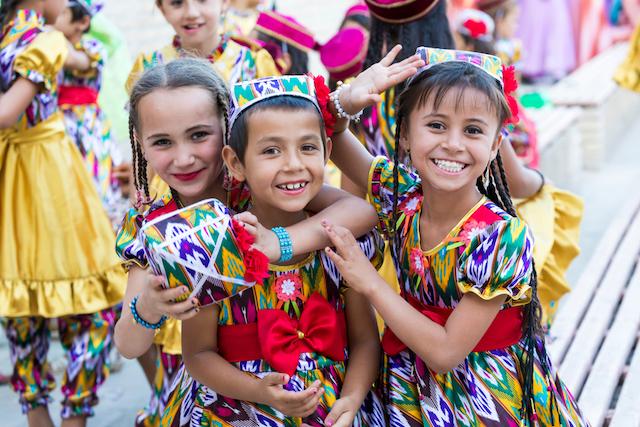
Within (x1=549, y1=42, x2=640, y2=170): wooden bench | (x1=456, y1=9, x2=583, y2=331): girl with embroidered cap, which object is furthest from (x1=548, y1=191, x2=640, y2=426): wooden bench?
(x1=549, y1=42, x2=640, y2=170): wooden bench

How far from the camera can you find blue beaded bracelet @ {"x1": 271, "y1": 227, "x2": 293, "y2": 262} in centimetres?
189

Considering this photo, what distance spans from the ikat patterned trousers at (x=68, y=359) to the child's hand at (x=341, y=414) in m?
1.73

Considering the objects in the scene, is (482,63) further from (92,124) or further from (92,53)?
(92,124)

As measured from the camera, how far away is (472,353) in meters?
2.04

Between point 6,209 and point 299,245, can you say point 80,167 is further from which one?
point 299,245

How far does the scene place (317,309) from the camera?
6.54 ft

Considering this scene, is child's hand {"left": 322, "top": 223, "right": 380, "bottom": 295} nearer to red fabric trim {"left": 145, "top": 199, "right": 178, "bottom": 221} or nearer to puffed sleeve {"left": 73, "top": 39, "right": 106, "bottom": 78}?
red fabric trim {"left": 145, "top": 199, "right": 178, "bottom": 221}

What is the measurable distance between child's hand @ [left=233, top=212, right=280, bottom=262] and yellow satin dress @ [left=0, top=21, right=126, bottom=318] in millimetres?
1700

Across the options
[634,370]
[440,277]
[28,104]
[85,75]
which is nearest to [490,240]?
[440,277]

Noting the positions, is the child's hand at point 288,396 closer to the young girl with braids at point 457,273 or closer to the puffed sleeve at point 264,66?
the young girl with braids at point 457,273

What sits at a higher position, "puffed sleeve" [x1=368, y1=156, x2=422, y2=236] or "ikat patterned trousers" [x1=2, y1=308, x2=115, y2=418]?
"puffed sleeve" [x1=368, y1=156, x2=422, y2=236]

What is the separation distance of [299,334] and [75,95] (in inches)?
97.2

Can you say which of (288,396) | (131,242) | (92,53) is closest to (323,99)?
(131,242)

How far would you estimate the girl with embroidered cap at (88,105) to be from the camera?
396 centimetres
